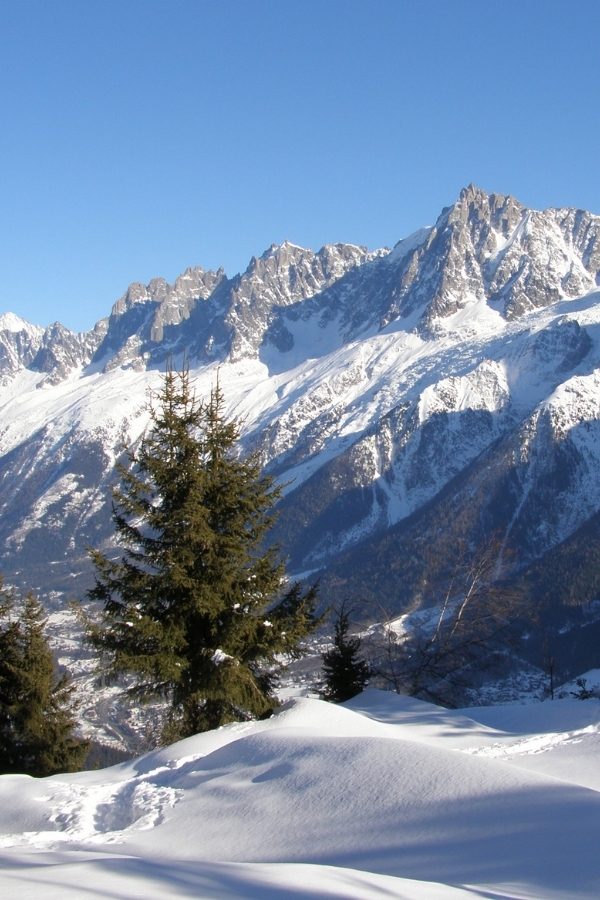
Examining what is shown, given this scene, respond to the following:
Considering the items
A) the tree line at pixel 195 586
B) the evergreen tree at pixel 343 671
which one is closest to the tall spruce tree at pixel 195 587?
the tree line at pixel 195 586

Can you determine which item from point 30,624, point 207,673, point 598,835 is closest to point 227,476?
point 207,673

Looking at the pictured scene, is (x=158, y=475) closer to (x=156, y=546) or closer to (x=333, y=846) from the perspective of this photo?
(x=156, y=546)

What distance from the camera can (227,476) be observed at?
60.5 ft

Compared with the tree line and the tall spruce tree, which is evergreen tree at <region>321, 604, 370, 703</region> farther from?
the tall spruce tree

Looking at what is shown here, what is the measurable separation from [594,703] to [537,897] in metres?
9.55

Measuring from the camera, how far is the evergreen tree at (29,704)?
78.7 feet

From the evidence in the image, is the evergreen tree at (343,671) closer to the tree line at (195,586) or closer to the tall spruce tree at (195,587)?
the tree line at (195,586)

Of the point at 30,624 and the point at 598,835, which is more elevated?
the point at 30,624

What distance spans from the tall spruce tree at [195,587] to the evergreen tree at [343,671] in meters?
5.92

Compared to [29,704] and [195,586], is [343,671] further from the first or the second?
[29,704]

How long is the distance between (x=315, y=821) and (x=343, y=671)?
1613cm

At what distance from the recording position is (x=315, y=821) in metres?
8.82

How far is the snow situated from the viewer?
6570 mm

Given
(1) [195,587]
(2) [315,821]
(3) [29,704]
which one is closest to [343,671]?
(1) [195,587]
